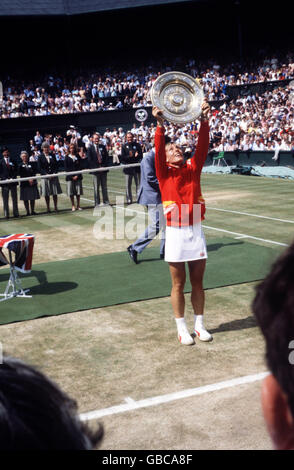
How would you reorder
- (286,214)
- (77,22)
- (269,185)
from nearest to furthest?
(286,214) → (269,185) → (77,22)

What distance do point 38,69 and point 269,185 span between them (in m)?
30.5

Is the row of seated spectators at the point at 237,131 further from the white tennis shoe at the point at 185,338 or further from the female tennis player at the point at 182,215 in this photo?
the white tennis shoe at the point at 185,338

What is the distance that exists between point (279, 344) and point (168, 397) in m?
4.27

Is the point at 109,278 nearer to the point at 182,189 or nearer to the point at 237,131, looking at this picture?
the point at 182,189

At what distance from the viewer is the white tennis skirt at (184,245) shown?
6.02 m

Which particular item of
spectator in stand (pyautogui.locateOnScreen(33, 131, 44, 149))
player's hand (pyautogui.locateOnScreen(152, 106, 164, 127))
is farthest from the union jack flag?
spectator in stand (pyautogui.locateOnScreen(33, 131, 44, 149))

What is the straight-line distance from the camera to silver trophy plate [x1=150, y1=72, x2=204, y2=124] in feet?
21.5

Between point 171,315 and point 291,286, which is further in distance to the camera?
point 171,315

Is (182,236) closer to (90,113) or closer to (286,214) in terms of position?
(286,214)

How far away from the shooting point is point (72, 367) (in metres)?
5.69

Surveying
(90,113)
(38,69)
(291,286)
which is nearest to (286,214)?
(291,286)

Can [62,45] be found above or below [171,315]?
above

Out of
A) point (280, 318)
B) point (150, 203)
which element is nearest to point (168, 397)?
point (280, 318)

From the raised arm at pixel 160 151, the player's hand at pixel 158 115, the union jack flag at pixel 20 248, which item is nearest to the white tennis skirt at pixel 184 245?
the raised arm at pixel 160 151
